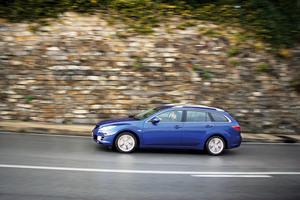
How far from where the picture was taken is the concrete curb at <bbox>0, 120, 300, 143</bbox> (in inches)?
441

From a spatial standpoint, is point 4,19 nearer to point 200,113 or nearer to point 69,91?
point 69,91

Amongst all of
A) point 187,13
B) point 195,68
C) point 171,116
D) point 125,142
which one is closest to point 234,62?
point 195,68

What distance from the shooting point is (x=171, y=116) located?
355 inches

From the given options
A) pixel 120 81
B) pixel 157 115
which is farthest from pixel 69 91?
pixel 157 115

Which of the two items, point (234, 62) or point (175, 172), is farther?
point (234, 62)

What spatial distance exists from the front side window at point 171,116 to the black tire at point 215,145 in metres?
1.18

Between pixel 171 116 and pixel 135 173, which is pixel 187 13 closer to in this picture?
pixel 171 116

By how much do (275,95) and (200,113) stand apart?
674cm

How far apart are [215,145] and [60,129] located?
19.2ft

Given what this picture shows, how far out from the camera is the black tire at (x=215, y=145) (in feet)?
30.1

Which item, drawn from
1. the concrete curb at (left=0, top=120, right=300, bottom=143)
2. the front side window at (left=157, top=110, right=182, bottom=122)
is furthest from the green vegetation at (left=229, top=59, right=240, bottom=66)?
the front side window at (left=157, top=110, right=182, bottom=122)

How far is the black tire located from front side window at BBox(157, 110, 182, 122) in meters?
1.18

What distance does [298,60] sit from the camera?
15.2m

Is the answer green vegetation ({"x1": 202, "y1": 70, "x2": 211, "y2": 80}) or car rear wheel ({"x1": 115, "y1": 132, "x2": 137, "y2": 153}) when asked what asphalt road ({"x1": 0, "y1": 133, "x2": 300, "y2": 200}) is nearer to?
car rear wheel ({"x1": 115, "y1": 132, "x2": 137, "y2": 153})
